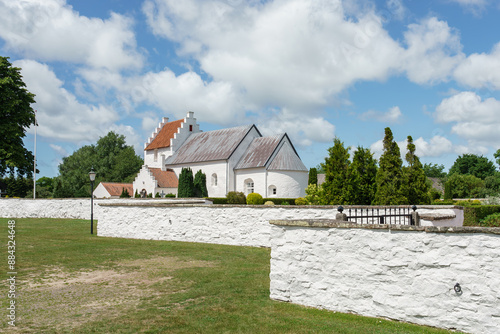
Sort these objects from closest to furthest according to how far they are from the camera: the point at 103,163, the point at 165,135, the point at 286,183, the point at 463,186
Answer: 1. the point at 286,183
2. the point at 165,135
3. the point at 463,186
4. the point at 103,163

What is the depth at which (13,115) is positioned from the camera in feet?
114

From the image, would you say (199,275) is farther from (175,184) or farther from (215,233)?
(175,184)

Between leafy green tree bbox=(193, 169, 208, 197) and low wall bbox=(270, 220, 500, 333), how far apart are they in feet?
123

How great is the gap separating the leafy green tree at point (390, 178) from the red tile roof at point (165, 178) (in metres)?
31.5

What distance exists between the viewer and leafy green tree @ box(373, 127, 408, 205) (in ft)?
56.6

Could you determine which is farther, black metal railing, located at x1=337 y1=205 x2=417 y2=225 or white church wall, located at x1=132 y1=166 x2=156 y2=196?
white church wall, located at x1=132 y1=166 x2=156 y2=196

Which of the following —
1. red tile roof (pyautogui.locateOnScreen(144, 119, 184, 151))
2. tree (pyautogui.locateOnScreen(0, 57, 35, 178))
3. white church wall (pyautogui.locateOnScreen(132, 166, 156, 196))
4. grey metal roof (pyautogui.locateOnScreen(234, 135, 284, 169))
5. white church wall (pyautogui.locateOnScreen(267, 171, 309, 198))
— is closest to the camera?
tree (pyautogui.locateOnScreen(0, 57, 35, 178))

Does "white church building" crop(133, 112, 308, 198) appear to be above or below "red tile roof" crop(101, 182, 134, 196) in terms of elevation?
above

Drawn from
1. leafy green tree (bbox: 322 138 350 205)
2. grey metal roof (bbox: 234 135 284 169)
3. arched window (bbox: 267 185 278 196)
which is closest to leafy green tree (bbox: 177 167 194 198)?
grey metal roof (bbox: 234 135 284 169)

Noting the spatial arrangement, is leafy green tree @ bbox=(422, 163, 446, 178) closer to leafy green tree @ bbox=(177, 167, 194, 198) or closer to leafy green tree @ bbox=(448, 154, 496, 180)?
leafy green tree @ bbox=(448, 154, 496, 180)

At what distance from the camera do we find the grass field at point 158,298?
5422 mm

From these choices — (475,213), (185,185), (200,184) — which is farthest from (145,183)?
(475,213)

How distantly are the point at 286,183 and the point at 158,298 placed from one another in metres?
33.1

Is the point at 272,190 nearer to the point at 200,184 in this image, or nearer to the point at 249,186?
the point at 249,186
